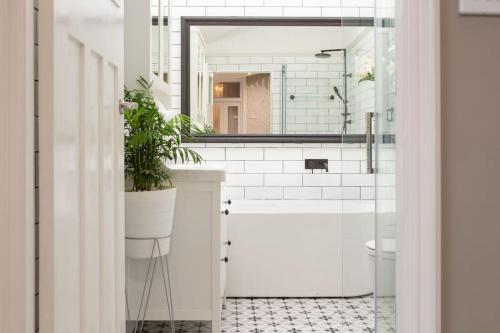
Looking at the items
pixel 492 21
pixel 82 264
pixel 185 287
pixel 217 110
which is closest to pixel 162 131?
pixel 185 287

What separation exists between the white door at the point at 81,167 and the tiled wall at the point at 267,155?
2258 mm

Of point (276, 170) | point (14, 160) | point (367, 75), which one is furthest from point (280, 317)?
point (14, 160)

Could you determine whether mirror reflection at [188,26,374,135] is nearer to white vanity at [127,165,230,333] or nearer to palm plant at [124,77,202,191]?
white vanity at [127,165,230,333]

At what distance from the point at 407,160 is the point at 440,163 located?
79 millimetres

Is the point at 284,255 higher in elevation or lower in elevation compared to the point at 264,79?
lower

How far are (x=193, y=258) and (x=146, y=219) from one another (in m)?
0.46

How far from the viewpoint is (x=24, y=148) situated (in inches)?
44.3

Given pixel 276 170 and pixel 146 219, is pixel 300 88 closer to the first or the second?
pixel 276 170

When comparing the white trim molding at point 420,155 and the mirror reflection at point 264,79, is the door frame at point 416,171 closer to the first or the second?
the white trim molding at point 420,155

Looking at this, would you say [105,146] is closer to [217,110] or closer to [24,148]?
[24,148]

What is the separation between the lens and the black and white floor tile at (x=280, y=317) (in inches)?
114

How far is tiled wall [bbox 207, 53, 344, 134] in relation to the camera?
13.8 feet

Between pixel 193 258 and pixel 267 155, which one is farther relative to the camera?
pixel 267 155

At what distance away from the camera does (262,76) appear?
166 inches
